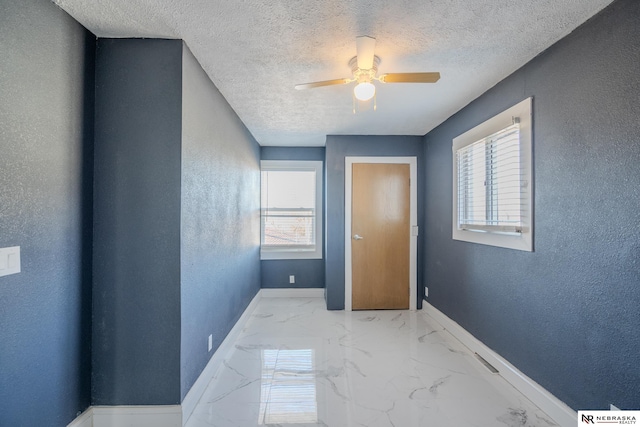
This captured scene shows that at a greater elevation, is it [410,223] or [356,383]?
[410,223]

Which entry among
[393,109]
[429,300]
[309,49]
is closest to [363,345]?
[429,300]

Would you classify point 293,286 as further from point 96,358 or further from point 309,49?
point 309,49

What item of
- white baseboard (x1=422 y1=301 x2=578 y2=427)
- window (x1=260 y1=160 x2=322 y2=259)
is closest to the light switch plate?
white baseboard (x1=422 y1=301 x2=578 y2=427)

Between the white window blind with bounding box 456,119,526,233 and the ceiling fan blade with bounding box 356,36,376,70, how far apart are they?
1231 mm

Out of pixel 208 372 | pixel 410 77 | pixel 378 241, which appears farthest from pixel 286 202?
pixel 410 77

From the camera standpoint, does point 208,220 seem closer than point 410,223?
Yes

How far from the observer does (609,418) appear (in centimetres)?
150

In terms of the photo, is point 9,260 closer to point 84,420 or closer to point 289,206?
point 84,420

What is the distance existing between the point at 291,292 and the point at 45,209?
3518 millimetres

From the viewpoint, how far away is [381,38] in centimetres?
178

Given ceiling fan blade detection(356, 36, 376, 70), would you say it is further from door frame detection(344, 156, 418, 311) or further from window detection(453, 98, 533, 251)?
door frame detection(344, 156, 418, 311)

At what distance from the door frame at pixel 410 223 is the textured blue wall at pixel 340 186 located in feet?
0.15

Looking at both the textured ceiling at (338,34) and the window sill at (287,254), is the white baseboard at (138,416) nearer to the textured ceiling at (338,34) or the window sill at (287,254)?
the textured ceiling at (338,34)

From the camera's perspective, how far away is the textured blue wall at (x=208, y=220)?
74.9 inches
